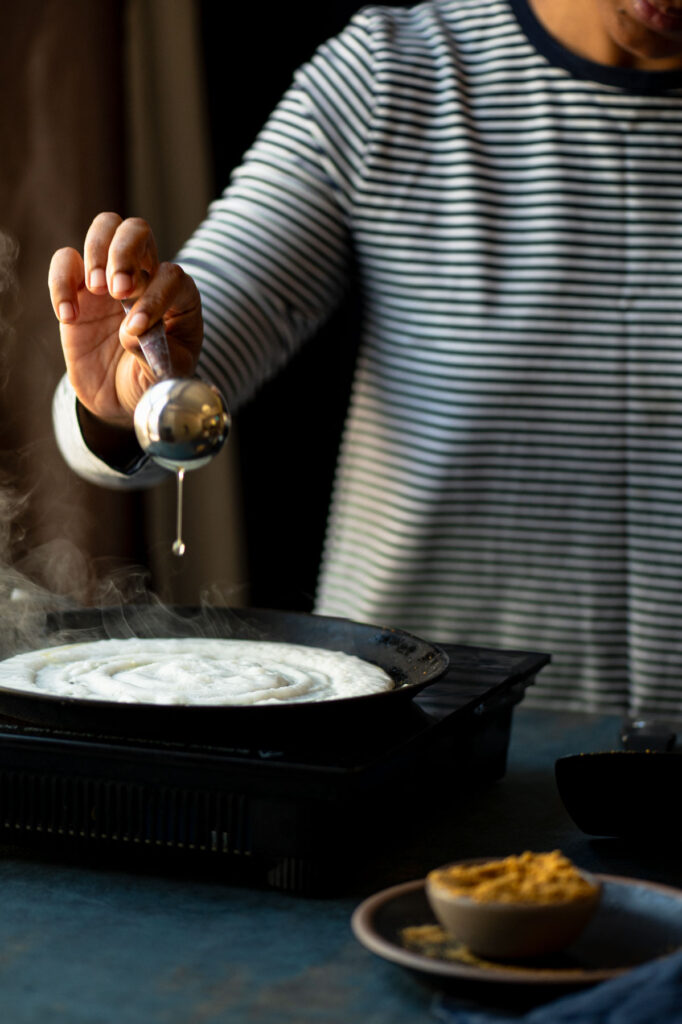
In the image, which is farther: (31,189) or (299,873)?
(31,189)

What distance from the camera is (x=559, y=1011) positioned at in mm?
791

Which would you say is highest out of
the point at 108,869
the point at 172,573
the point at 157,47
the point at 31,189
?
the point at 157,47

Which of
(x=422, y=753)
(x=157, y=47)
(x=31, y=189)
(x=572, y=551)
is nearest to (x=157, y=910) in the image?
(x=422, y=753)

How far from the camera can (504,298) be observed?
2.18m

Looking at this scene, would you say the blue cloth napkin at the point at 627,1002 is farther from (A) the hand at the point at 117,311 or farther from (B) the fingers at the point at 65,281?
(B) the fingers at the point at 65,281

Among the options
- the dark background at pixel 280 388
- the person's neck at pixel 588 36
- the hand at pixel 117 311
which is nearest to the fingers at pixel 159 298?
the hand at pixel 117 311

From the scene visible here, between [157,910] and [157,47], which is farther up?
[157,47]

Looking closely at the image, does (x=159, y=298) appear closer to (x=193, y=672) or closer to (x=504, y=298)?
(x=193, y=672)

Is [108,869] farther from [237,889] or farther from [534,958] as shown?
[534,958]

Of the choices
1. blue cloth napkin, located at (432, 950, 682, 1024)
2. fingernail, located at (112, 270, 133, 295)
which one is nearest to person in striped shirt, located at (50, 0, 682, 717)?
fingernail, located at (112, 270, 133, 295)

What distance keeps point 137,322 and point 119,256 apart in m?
0.09

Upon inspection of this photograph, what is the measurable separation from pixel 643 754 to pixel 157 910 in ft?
1.65

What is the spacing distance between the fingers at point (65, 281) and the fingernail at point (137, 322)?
0.18 metres

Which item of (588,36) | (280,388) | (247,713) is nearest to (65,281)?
(247,713)
